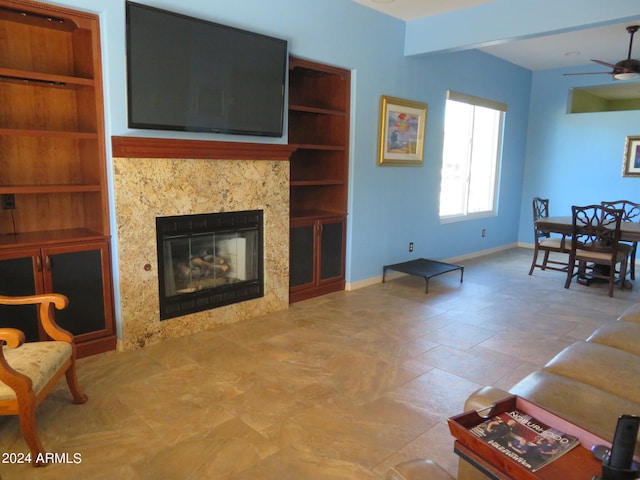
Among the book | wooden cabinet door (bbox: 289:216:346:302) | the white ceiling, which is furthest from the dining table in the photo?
the book

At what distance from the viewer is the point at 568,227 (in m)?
5.20

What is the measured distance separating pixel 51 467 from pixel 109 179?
1.75m

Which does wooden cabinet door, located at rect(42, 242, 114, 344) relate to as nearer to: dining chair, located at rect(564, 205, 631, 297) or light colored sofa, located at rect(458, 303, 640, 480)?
light colored sofa, located at rect(458, 303, 640, 480)

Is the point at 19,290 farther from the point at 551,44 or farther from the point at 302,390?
the point at 551,44

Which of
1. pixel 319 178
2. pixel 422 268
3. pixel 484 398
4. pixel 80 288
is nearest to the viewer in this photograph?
pixel 484 398

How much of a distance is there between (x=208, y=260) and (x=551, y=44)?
5.06 meters

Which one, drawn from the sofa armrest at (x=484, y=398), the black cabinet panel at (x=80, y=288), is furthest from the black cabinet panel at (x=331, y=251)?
the sofa armrest at (x=484, y=398)

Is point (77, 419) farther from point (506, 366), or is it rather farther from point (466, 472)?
point (506, 366)

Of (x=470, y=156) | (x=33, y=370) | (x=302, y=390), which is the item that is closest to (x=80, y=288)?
(x=33, y=370)

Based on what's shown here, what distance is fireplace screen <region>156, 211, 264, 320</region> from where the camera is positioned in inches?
133

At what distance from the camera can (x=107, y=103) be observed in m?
2.91

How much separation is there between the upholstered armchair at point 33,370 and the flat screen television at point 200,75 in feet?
4.56

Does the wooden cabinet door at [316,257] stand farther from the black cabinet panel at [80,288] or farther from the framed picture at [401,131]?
the black cabinet panel at [80,288]

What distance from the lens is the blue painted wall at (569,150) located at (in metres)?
6.70
